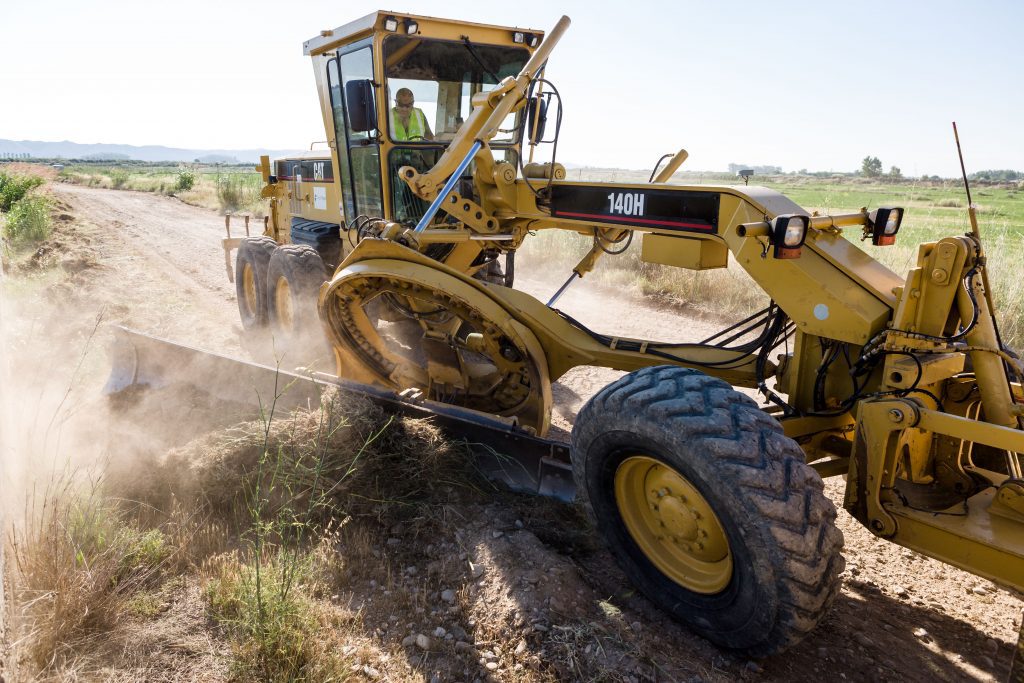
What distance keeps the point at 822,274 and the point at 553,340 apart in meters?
1.62

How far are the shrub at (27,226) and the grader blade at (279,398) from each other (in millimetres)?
9010

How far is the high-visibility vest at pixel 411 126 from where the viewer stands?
576cm

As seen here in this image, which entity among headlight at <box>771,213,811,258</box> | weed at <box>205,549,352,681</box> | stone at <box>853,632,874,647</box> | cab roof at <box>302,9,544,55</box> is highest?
cab roof at <box>302,9,544,55</box>

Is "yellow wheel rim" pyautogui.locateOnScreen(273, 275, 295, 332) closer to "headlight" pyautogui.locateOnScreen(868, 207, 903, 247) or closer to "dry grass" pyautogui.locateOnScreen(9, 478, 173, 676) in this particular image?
"dry grass" pyautogui.locateOnScreen(9, 478, 173, 676)

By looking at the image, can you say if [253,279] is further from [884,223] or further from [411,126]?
[884,223]

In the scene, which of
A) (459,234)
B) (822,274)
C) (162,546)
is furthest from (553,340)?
(162,546)

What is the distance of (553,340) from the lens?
4.38m

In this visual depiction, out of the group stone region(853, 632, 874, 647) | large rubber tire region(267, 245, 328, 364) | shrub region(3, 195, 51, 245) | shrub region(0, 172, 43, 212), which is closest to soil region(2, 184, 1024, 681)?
stone region(853, 632, 874, 647)

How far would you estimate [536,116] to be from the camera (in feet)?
18.9

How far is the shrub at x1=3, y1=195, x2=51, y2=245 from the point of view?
12.9 meters

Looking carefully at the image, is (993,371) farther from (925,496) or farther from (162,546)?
(162,546)

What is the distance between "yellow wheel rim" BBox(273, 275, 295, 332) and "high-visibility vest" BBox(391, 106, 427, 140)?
1.87 metres

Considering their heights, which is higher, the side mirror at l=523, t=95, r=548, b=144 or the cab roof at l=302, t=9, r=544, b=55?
the cab roof at l=302, t=9, r=544, b=55

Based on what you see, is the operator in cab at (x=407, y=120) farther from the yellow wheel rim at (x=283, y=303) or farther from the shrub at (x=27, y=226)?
the shrub at (x=27, y=226)
